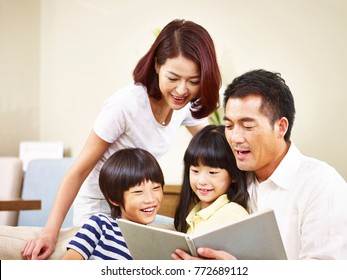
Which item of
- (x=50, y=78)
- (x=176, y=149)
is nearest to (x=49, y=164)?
(x=50, y=78)

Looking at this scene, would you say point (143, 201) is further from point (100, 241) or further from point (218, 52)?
point (218, 52)

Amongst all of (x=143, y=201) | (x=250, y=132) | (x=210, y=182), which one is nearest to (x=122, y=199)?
(x=143, y=201)

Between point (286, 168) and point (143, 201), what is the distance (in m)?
0.25

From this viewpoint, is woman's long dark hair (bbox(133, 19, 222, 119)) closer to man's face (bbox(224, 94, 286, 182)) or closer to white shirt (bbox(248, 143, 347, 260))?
man's face (bbox(224, 94, 286, 182))

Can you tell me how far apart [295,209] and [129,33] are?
523 millimetres

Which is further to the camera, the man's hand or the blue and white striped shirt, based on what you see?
the blue and white striped shirt

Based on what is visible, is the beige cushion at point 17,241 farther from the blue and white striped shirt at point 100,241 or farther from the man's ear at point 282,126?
the man's ear at point 282,126

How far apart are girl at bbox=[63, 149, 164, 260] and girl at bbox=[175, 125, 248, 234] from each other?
0.07 meters

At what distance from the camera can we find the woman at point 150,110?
93cm

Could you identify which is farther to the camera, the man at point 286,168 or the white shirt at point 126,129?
the white shirt at point 126,129

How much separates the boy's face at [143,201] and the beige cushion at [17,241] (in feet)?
0.41

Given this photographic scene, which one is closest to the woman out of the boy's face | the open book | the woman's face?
the woman's face

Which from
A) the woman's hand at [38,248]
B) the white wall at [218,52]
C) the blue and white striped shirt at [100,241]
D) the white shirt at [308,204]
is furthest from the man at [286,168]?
the woman's hand at [38,248]

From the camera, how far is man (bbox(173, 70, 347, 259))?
861mm
